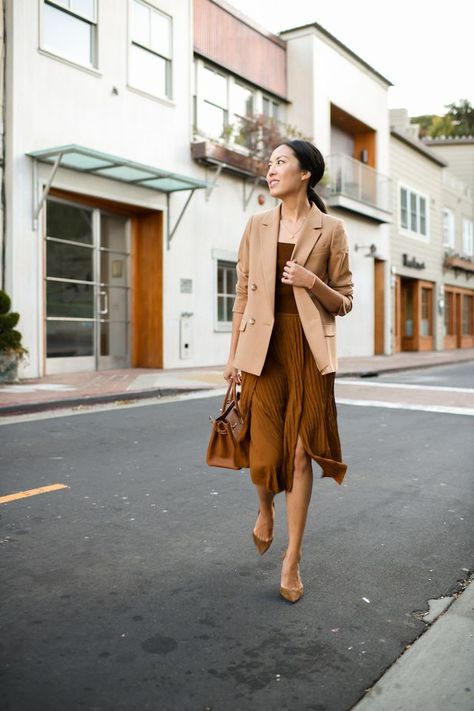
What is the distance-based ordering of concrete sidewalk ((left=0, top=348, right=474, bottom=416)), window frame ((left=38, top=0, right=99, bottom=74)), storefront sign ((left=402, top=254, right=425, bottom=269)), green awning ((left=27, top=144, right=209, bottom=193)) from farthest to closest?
1. storefront sign ((left=402, top=254, right=425, bottom=269))
2. window frame ((left=38, top=0, right=99, bottom=74))
3. green awning ((left=27, top=144, right=209, bottom=193))
4. concrete sidewalk ((left=0, top=348, right=474, bottom=416))

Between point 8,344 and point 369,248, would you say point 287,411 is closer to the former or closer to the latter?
point 8,344

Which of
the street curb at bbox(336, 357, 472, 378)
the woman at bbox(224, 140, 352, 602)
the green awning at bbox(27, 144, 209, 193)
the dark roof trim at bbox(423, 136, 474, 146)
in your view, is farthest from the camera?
the dark roof trim at bbox(423, 136, 474, 146)

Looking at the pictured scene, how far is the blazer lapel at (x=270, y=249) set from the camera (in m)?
3.00

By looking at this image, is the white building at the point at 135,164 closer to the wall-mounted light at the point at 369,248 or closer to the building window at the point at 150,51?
the building window at the point at 150,51

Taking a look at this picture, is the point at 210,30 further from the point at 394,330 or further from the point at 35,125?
the point at 394,330

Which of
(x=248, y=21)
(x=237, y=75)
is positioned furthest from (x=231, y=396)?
(x=248, y=21)

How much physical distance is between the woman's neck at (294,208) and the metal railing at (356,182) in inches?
694

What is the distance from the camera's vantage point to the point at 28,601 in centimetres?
288

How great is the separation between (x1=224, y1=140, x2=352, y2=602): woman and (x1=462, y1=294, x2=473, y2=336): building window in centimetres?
3333

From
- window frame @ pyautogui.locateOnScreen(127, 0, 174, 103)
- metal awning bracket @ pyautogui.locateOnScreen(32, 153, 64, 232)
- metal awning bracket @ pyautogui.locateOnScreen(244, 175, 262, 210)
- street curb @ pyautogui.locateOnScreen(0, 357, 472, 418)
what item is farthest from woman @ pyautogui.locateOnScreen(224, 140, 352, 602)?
metal awning bracket @ pyautogui.locateOnScreen(244, 175, 262, 210)

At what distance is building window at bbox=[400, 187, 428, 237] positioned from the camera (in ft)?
89.9

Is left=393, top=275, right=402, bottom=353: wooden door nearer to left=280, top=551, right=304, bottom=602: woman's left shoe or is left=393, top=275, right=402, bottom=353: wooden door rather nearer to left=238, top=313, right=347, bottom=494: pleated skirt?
left=238, top=313, right=347, bottom=494: pleated skirt

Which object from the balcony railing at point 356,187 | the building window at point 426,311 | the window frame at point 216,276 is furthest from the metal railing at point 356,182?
the building window at point 426,311

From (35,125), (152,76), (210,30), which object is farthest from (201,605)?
(210,30)
